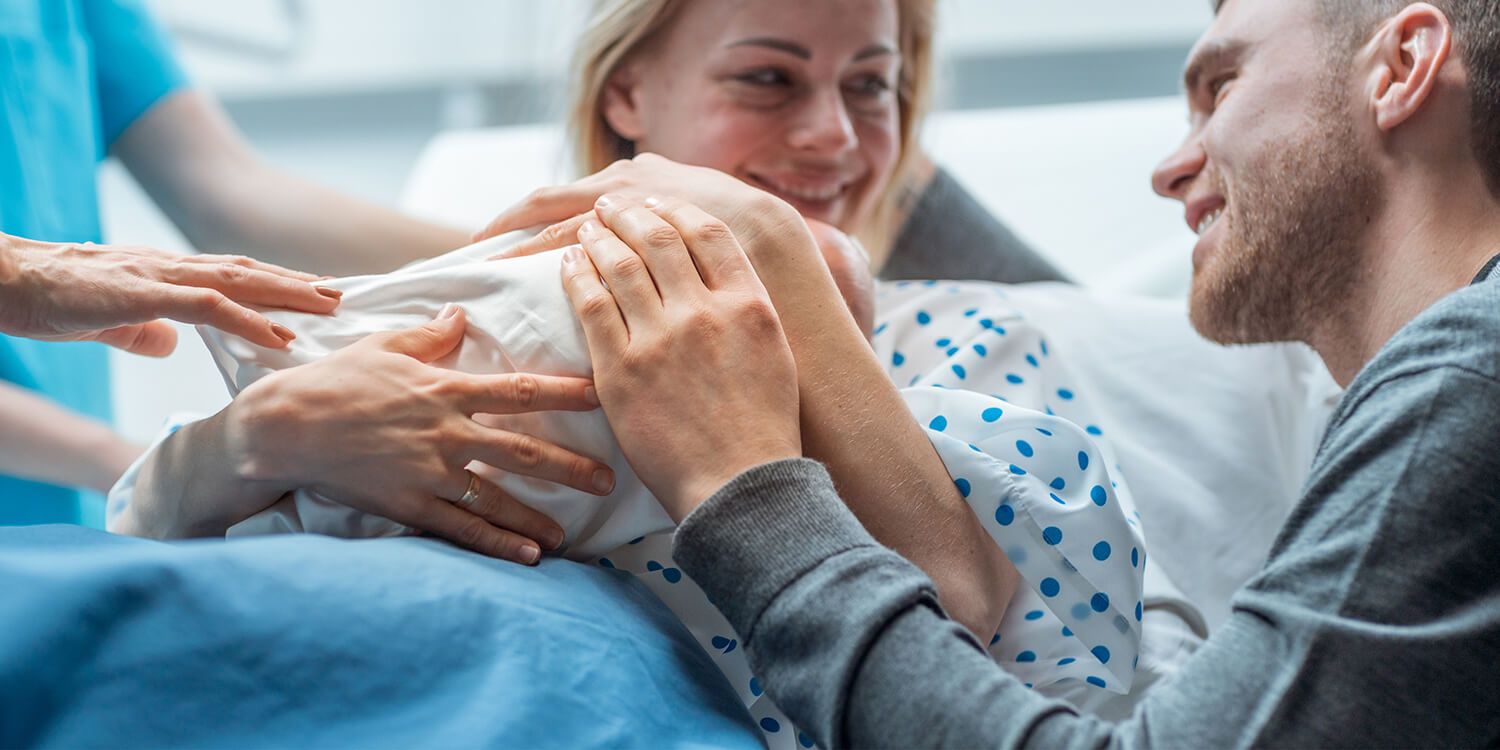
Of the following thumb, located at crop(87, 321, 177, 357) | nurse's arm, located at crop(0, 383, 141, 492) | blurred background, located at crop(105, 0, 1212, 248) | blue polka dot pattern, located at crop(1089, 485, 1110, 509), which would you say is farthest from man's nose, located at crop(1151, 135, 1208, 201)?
blurred background, located at crop(105, 0, 1212, 248)

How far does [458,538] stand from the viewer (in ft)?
2.73

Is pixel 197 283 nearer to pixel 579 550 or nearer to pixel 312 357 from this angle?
pixel 312 357

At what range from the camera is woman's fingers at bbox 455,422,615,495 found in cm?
81

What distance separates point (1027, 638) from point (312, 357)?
0.58m

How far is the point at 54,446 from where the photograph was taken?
4.01 feet

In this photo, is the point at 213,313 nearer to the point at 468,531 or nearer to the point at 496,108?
the point at 468,531

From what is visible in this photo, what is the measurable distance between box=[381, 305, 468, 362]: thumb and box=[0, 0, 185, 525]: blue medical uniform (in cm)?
70

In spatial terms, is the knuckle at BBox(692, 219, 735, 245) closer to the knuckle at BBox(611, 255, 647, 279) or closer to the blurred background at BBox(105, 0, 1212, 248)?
the knuckle at BBox(611, 255, 647, 279)

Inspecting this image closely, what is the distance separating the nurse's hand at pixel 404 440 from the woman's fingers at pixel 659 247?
9 centimetres

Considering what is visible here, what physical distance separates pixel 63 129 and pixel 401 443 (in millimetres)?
918

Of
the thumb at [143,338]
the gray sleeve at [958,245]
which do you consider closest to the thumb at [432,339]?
the thumb at [143,338]

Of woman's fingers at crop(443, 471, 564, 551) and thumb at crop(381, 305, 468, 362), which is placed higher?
thumb at crop(381, 305, 468, 362)

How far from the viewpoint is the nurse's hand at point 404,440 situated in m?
0.81

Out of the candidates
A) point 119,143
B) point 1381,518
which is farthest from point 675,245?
point 119,143
